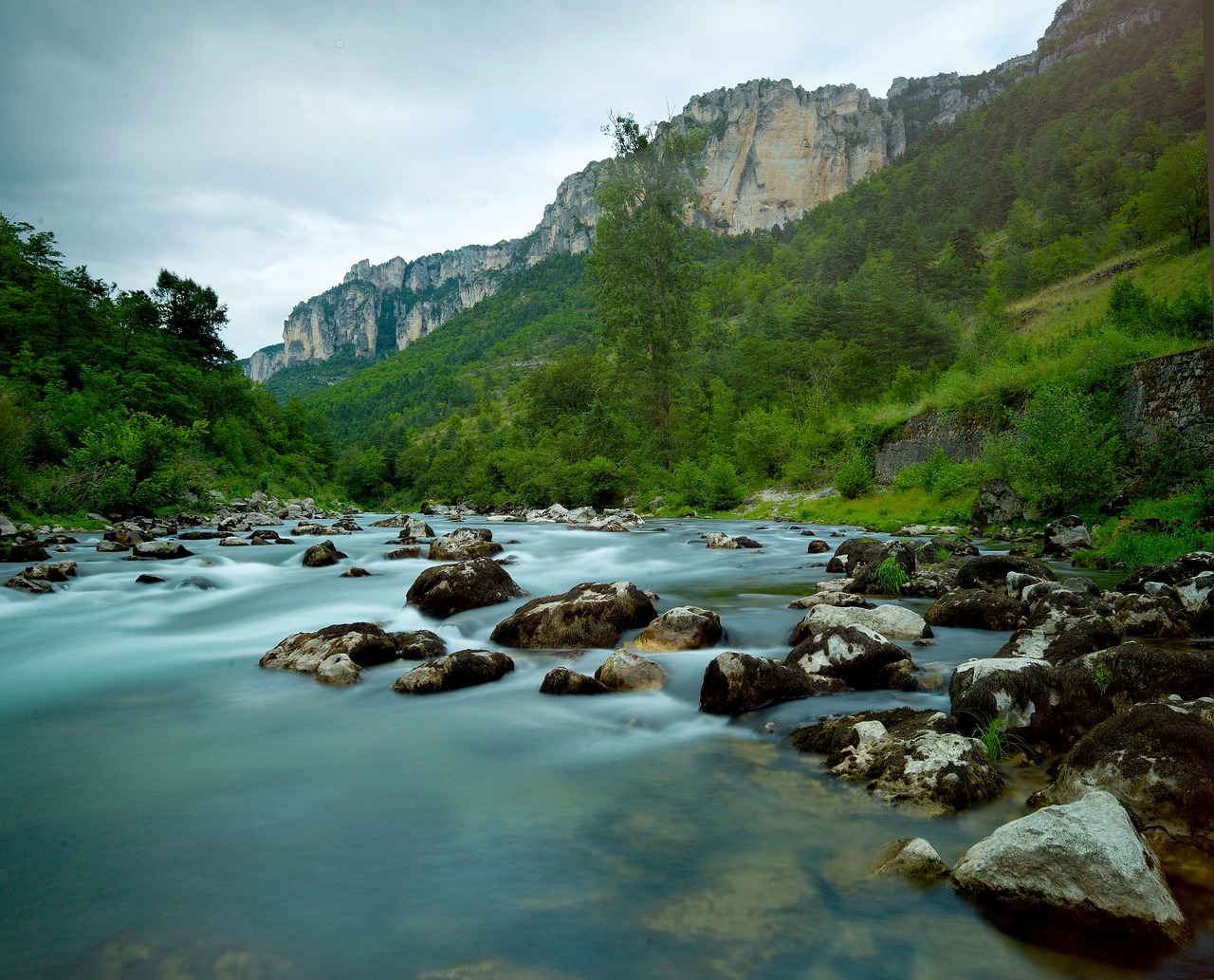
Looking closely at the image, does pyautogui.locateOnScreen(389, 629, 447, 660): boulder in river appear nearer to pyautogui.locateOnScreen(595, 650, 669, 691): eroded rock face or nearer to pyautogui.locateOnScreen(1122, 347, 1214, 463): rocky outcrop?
pyautogui.locateOnScreen(595, 650, 669, 691): eroded rock face

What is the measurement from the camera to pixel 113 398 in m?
34.3

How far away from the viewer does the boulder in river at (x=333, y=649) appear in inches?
335

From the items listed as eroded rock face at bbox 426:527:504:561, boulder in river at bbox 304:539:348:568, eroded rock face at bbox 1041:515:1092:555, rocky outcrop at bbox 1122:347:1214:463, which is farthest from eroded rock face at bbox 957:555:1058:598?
boulder in river at bbox 304:539:348:568

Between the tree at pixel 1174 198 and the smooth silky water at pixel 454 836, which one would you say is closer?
the smooth silky water at pixel 454 836

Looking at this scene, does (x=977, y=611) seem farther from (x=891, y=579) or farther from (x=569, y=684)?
(x=569, y=684)

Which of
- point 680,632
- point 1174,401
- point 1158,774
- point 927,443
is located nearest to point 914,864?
point 1158,774

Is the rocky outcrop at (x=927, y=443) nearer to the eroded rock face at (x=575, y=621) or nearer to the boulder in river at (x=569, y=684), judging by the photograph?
the eroded rock face at (x=575, y=621)

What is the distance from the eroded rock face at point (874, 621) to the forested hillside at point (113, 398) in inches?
1111

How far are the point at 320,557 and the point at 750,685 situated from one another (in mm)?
14982

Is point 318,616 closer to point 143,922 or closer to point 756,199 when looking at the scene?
point 143,922

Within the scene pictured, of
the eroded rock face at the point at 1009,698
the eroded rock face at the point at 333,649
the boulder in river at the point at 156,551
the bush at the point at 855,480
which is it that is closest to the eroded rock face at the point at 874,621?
the eroded rock face at the point at 1009,698

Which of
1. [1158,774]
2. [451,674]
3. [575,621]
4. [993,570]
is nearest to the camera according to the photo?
[1158,774]

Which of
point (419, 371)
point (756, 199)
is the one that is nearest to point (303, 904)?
point (419, 371)

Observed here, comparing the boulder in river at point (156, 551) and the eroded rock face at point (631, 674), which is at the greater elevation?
the boulder in river at point (156, 551)
